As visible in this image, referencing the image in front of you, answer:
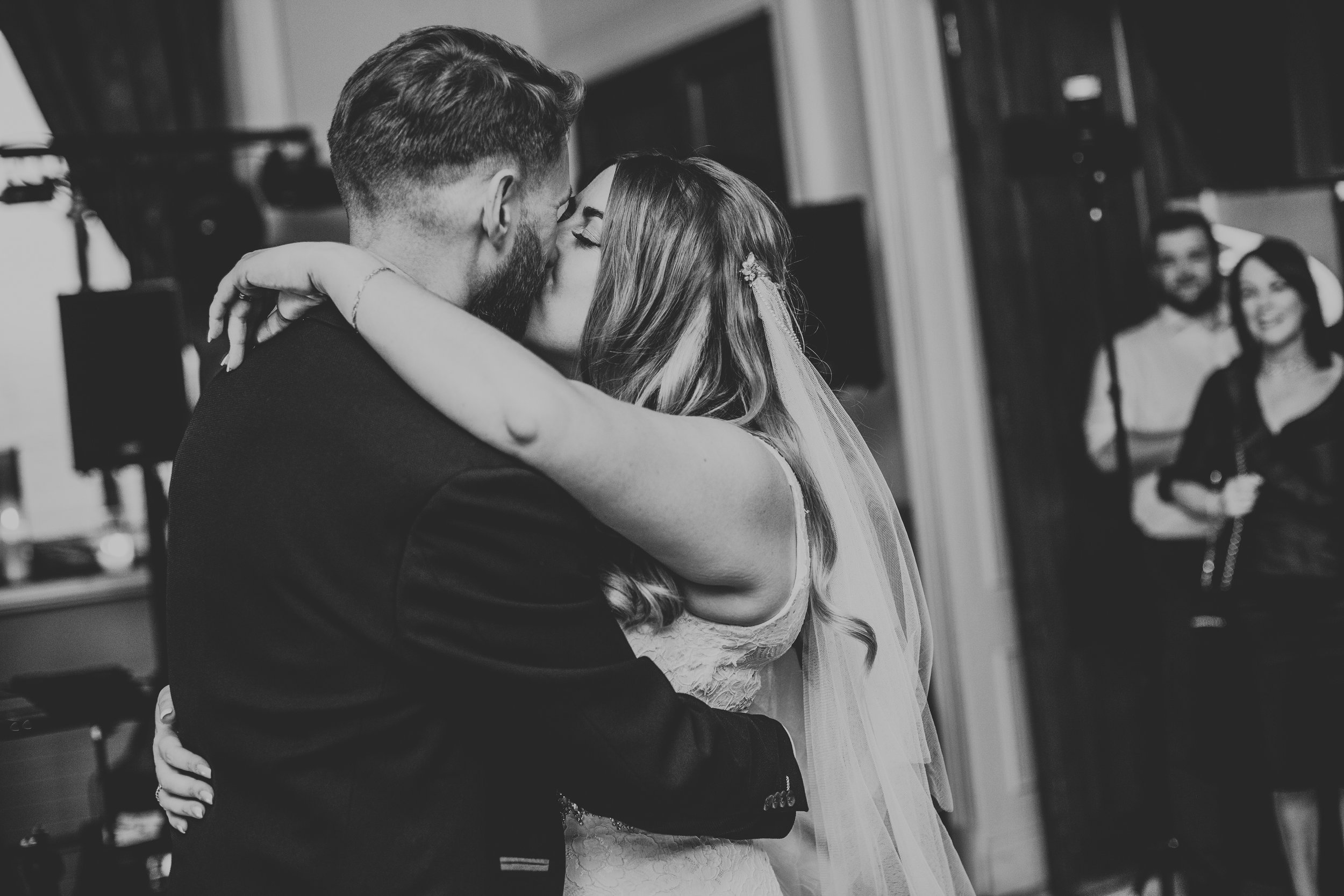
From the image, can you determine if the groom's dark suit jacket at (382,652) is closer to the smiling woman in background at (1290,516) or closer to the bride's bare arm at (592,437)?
the bride's bare arm at (592,437)

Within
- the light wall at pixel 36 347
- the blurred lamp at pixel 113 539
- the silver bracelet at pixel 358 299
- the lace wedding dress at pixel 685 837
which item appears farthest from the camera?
the light wall at pixel 36 347

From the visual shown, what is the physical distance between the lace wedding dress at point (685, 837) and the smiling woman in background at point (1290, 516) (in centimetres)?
240

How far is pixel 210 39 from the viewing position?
591 cm

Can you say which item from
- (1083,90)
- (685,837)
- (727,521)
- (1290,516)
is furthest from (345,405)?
(1290,516)

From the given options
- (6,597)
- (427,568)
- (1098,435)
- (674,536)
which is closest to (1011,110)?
(1098,435)

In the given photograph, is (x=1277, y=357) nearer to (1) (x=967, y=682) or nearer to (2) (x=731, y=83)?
(1) (x=967, y=682)

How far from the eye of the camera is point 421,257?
128 cm

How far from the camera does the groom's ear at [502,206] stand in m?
1.27

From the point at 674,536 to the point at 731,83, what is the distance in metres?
3.91

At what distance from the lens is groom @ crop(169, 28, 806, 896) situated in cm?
106

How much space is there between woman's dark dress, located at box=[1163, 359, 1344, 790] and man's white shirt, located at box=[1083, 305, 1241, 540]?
183 mm

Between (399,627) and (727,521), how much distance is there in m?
0.41

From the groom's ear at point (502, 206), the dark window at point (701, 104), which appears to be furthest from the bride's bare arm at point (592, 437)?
the dark window at point (701, 104)

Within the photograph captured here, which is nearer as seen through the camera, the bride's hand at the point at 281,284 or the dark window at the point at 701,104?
the bride's hand at the point at 281,284
